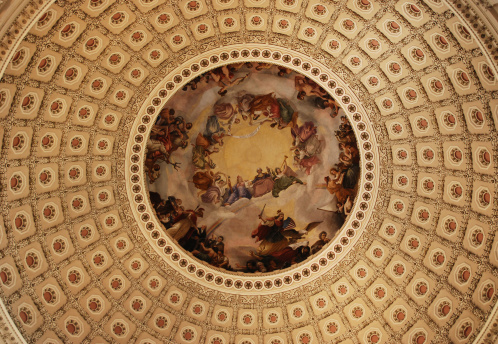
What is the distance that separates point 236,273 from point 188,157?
222 inches

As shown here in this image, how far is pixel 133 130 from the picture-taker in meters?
21.4

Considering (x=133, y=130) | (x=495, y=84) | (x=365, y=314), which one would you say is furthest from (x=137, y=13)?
(x=365, y=314)

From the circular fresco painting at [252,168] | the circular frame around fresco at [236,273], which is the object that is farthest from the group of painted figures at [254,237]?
the circular frame around fresco at [236,273]

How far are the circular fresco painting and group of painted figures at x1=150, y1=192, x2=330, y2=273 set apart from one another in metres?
0.05

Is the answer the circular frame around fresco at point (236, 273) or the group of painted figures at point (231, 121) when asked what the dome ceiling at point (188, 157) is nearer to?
the circular frame around fresco at point (236, 273)

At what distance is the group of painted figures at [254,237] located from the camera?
23.2 meters

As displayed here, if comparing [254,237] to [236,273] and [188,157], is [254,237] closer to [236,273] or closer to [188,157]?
[236,273]

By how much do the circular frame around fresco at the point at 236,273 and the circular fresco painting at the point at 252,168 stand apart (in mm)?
511

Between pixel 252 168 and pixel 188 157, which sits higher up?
pixel 252 168

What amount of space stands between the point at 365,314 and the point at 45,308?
12522 millimetres

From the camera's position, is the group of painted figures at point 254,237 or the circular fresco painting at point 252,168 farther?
the group of painted figures at point 254,237

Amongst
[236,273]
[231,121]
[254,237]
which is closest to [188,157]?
[231,121]

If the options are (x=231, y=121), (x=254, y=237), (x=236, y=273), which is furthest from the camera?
(x=254, y=237)

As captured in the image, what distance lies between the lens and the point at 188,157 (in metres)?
23.6
